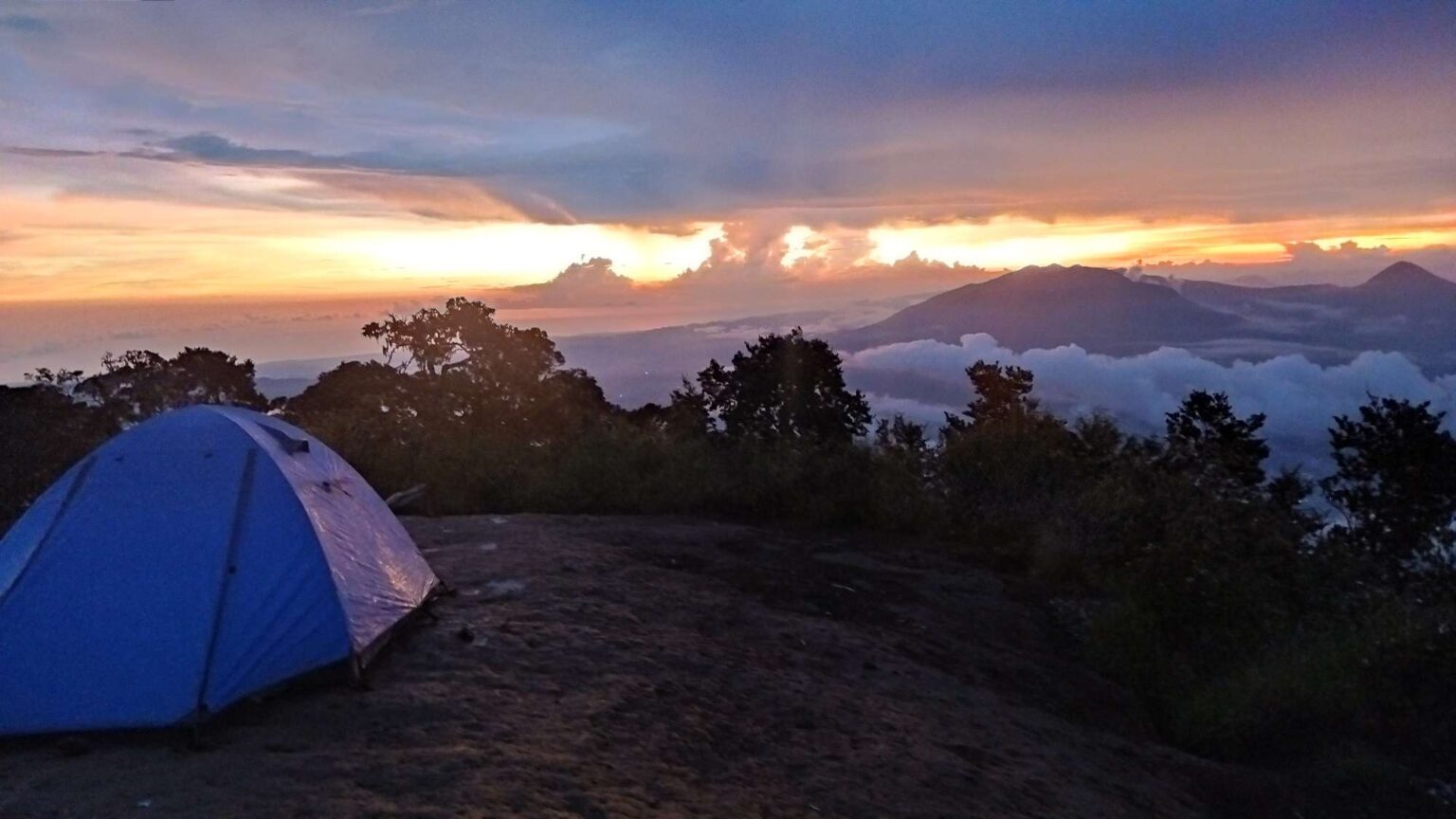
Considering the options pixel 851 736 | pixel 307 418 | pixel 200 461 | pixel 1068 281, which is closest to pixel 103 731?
pixel 200 461

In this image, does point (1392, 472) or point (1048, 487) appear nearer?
point (1048, 487)

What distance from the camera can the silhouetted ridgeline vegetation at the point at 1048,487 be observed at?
809 cm

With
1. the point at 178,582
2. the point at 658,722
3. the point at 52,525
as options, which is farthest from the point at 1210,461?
the point at 52,525

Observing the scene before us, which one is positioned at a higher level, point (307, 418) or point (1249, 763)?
point (307, 418)

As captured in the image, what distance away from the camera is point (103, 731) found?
538 centimetres

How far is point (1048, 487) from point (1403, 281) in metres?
179

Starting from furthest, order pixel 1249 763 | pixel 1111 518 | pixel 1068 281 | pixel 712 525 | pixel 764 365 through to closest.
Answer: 1. pixel 1068 281
2. pixel 764 365
3. pixel 712 525
4. pixel 1111 518
5. pixel 1249 763

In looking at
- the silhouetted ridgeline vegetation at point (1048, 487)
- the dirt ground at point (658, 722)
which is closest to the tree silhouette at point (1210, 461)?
the silhouetted ridgeline vegetation at point (1048, 487)

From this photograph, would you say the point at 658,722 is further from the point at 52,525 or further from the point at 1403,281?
the point at 1403,281

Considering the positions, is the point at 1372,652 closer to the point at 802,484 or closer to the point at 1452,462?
the point at 802,484

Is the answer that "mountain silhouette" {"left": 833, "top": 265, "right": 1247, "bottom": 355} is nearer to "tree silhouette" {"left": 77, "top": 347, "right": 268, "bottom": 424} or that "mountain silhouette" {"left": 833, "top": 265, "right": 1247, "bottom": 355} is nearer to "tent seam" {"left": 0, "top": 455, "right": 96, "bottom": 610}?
"tree silhouette" {"left": 77, "top": 347, "right": 268, "bottom": 424}

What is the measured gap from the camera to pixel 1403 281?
162 metres

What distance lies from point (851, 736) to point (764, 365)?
52.6ft

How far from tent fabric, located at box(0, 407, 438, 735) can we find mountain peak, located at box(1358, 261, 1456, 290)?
584 feet
